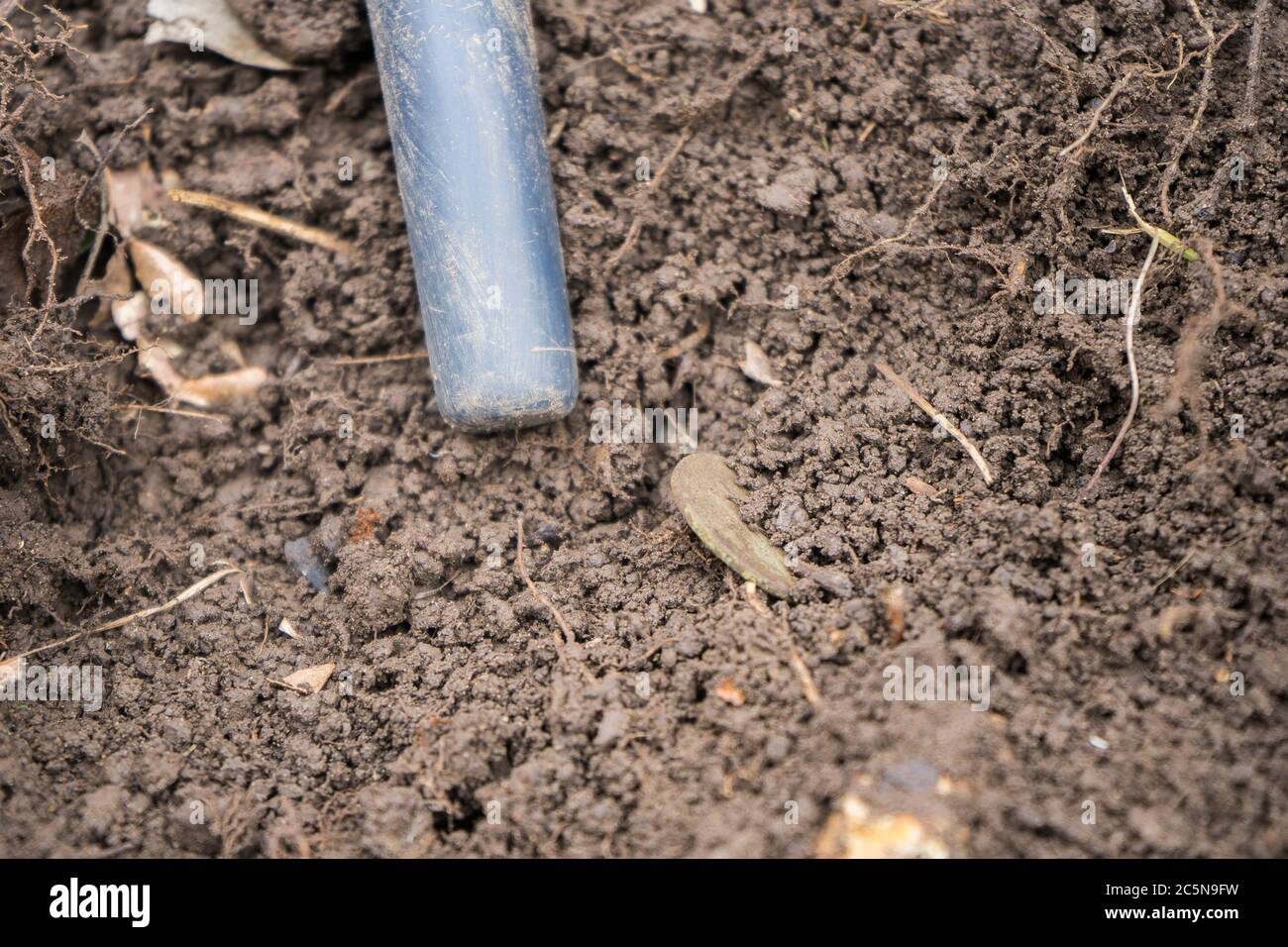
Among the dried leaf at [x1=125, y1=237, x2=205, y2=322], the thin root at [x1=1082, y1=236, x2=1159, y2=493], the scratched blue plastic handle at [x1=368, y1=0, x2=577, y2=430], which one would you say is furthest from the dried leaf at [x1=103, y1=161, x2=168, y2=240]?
the thin root at [x1=1082, y1=236, x2=1159, y2=493]

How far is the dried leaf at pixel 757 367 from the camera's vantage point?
2795 millimetres

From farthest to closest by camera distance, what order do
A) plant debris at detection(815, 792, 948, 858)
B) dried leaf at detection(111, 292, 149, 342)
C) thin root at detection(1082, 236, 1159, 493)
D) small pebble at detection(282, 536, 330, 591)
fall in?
dried leaf at detection(111, 292, 149, 342), small pebble at detection(282, 536, 330, 591), thin root at detection(1082, 236, 1159, 493), plant debris at detection(815, 792, 948, 858)

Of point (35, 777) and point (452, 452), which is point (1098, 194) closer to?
point (452, 452)

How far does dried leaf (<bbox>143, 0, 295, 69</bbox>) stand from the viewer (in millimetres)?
3035

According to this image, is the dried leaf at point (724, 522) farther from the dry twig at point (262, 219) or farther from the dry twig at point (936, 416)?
the dry twig at point (262, 219)

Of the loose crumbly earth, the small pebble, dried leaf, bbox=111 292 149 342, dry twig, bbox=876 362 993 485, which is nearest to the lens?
the loose crumbly earth

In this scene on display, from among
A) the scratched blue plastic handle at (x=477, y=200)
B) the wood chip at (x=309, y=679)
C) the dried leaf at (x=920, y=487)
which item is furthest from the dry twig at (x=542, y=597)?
the dried leaf at (x=920, y=487)

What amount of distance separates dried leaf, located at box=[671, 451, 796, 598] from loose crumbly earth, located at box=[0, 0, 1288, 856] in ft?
0.17

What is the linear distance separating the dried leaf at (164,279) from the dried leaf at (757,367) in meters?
1.61

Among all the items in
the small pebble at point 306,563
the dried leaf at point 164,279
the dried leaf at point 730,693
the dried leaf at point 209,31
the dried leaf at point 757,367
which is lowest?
the dried leaf at point 730,693

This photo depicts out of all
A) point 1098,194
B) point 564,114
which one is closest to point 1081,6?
point 1098,194

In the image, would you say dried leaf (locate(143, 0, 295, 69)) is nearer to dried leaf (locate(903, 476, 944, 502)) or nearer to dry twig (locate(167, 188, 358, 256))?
dry twig (locate(167, 188, 358, 256))

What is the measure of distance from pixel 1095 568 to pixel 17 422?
2671 mm

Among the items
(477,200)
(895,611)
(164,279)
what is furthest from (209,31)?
(895,611)
